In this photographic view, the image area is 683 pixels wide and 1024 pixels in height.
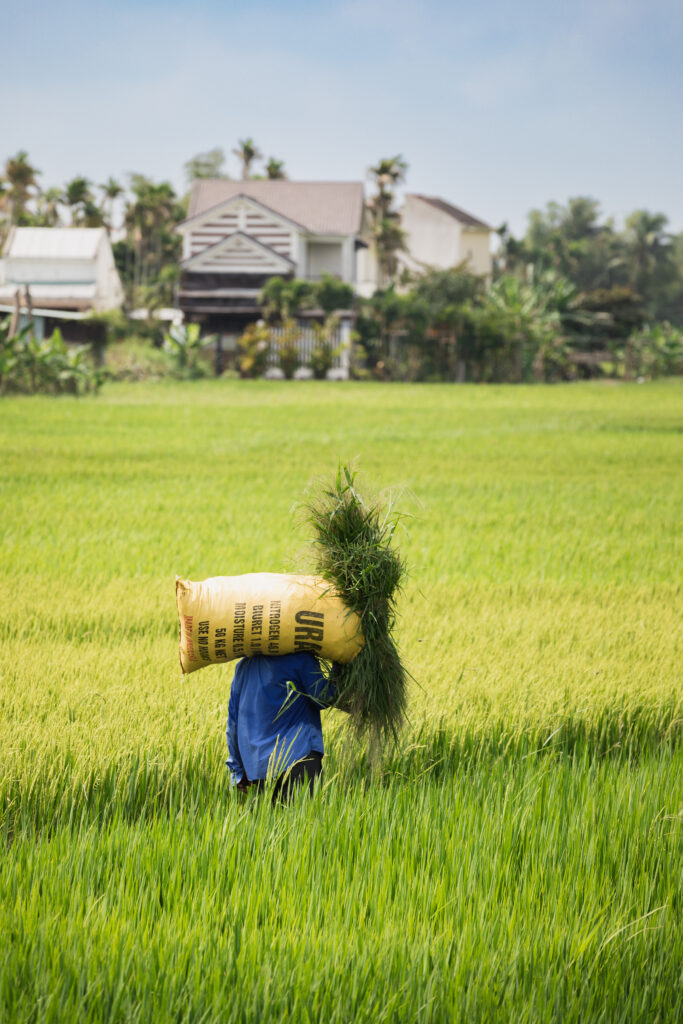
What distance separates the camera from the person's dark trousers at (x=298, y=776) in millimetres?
2758

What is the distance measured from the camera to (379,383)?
28.8 meters

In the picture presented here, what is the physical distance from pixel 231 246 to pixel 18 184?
25.3 m

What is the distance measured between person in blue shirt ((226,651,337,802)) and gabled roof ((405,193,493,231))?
46629mm

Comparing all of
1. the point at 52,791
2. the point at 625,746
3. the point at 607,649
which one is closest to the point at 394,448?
the point at 607,649

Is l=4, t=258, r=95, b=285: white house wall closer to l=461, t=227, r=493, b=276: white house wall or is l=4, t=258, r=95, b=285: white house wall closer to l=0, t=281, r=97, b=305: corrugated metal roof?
l=0, t=281, r=97, b=305: corrugated metal roof

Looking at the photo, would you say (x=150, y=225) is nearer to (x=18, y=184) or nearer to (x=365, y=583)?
(x=18, y=184)

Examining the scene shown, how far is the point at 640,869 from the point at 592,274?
6347 centimetres

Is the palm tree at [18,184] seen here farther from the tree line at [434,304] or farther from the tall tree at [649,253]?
the tall tree at [649,253]

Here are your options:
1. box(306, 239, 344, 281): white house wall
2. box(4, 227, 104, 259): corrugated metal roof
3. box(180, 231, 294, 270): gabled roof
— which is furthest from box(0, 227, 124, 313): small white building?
box(306, 239, 344, 281): white house wall

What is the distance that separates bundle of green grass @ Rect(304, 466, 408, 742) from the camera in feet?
8.95

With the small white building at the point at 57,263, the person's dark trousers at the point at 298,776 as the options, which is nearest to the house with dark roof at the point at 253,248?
the small white building at the point at 57,263

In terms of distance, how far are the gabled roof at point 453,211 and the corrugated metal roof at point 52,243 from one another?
15.5 metres

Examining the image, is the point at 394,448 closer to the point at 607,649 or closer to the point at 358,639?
the point at 607,649

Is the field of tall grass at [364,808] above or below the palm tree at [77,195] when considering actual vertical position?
below
